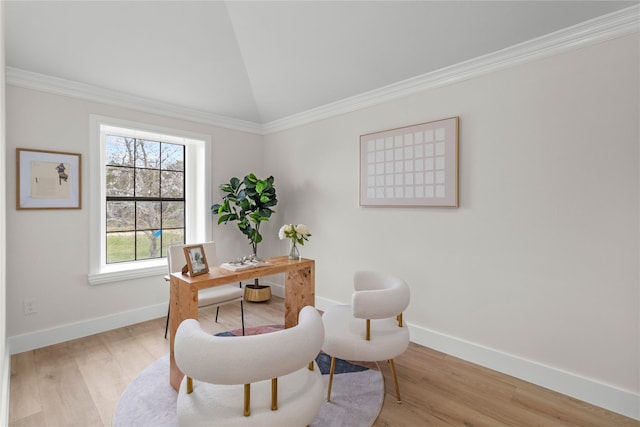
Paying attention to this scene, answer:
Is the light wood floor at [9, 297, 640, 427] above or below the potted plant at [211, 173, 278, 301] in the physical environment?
below

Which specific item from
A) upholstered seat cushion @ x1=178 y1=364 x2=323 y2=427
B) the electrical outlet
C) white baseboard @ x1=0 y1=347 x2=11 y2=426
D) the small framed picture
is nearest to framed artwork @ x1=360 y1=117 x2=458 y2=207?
the small framed picture

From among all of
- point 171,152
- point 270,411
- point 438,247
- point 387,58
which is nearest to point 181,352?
point 270,411

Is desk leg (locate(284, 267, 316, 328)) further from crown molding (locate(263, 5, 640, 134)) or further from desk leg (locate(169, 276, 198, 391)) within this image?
crown molding (locate(263, 5, 640, 134))

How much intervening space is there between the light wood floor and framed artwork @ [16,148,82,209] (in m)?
1.29

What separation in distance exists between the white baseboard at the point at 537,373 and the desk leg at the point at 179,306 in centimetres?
198

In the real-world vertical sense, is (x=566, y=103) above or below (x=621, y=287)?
above

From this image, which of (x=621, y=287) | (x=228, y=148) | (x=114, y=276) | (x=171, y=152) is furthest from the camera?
(x=228, y=148)

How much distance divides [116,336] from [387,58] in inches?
143

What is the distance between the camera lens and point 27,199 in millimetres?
2713

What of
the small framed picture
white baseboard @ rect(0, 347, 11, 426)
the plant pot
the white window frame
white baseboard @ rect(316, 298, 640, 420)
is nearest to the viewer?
white baseboard @ rect(0, 347, 11, 426)

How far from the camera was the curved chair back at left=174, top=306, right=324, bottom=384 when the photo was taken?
3.85 feet

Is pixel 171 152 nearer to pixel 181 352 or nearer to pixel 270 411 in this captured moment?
pixel 181 352

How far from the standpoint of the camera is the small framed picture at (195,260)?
2.16 meters

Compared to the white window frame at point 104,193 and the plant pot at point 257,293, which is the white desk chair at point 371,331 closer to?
the plant pot at point 257,293
